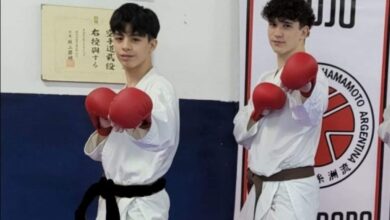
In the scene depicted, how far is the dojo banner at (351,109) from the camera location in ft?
7.02

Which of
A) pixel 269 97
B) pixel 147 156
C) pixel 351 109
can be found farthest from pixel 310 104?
pixel 351 109

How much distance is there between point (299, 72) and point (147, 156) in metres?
0.46

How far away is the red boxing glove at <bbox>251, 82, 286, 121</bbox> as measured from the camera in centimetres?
156

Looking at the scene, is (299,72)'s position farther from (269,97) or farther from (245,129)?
(245,129)

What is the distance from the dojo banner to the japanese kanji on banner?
23.3 inches

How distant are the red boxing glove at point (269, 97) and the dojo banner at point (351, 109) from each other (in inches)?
21.4

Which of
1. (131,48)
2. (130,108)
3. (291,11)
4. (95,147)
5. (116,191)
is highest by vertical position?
(291,11)

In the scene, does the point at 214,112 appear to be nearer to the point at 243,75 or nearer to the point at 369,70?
the point at 243,75

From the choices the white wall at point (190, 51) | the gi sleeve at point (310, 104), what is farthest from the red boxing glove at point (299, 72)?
the white wall at point (190, 51)

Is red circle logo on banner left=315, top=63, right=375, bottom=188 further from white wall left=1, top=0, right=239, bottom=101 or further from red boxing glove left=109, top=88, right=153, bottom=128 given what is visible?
red boxing glove left=109, top=88, right=153, bottom=128

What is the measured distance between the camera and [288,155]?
164 centimetres

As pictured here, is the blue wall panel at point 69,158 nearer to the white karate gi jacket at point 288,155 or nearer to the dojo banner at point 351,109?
the dojo banner at point 351,109

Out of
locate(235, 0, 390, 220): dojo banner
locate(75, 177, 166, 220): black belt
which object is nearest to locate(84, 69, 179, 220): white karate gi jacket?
locate(75, 177, 166, 220): black belt

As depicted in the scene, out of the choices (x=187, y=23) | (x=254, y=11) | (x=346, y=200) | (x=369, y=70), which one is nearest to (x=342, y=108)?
(x=369, y=70)
